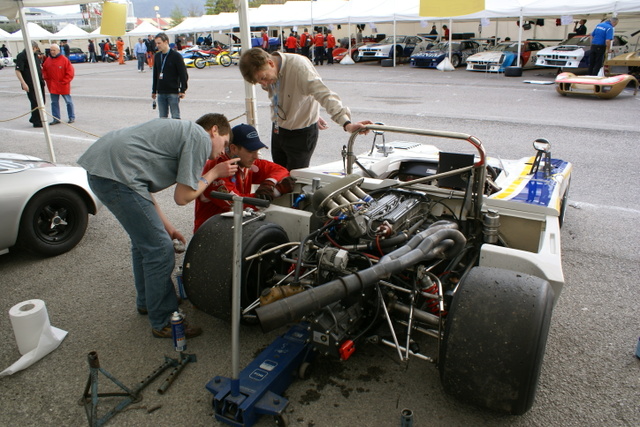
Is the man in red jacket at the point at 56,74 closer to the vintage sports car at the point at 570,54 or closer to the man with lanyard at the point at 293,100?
the man with lanyard at the point at 293,100

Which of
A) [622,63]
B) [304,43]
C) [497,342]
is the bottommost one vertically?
[497,342]

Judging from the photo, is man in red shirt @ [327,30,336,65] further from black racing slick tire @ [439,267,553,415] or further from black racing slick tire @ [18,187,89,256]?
black racing slick tire @ [439,267,553,415]

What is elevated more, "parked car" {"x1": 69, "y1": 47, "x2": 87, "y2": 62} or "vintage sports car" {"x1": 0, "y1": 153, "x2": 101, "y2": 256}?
"parked car" {"x1": 69, "y1": 47, "x2": 87, "y2": 62}

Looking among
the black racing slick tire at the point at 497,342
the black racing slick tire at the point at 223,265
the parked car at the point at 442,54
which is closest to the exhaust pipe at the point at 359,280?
the black racing slick tire at the point at 497,342

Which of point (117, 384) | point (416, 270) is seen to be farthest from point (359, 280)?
point (117, 384)

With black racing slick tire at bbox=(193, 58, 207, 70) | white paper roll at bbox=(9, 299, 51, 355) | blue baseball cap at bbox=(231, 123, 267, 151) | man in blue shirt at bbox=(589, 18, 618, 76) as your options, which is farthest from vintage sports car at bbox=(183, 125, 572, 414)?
black racing slick tire at bbox=(193, 58, 207, 70)

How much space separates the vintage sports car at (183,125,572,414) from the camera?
7.33ft

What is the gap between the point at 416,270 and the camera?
8.93 ft

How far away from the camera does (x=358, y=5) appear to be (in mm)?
22859

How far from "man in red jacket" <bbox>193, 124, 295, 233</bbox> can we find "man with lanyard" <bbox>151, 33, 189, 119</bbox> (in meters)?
5.75

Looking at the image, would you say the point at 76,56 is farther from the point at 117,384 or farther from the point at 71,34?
the point at 117,384

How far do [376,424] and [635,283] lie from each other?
99.5 inches

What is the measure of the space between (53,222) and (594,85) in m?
12.2

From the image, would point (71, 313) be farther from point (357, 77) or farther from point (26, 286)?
point (357, 77)
